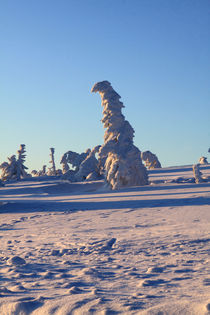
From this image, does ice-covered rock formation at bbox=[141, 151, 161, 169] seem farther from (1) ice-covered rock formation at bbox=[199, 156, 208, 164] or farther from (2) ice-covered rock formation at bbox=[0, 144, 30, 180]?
(2) ice-covered rock formation at bbox=[0, 144, 30, 180]

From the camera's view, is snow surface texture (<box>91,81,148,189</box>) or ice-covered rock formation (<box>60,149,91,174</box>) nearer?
snow surface texture (<box>91,81,148,189</box>)

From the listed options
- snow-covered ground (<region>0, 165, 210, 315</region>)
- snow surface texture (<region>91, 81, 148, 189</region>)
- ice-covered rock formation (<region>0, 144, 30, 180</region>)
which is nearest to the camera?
snow-covered ground (<region>0, 165, 210, 315</region>)

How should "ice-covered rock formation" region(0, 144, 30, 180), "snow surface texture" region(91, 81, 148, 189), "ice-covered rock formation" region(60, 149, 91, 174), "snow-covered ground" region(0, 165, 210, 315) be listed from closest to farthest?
"snow-covered ground" region(0, 165, 210, 315)
"snow surface texture" region(91, 81, 148, 189)
"ice-covered rock formation" region(60, 149, 91, 174)
"ice-covered rock formation" region(0, 144, 30, 180)

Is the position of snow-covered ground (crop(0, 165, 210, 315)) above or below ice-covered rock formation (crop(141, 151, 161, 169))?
below

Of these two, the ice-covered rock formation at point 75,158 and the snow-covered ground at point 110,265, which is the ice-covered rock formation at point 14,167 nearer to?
the ice-covered rock formation at point 75,158

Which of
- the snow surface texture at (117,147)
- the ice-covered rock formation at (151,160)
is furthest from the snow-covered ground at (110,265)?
the ice-covered rock formation at (151,160)

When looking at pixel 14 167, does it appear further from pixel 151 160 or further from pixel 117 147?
pixel 117 147

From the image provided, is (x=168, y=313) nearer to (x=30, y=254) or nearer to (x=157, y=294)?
(x=157, y=294)

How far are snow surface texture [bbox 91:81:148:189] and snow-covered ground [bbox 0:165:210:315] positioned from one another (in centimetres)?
1103

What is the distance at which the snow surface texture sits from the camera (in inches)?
797

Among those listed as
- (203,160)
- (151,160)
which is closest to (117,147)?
(151,160)

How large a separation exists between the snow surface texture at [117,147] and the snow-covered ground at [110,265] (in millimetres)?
11034

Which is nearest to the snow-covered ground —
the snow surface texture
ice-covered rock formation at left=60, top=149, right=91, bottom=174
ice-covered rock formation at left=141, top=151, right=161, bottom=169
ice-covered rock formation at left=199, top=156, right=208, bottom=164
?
the snow surface texture

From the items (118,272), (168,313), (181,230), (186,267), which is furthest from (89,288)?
(181,230)
